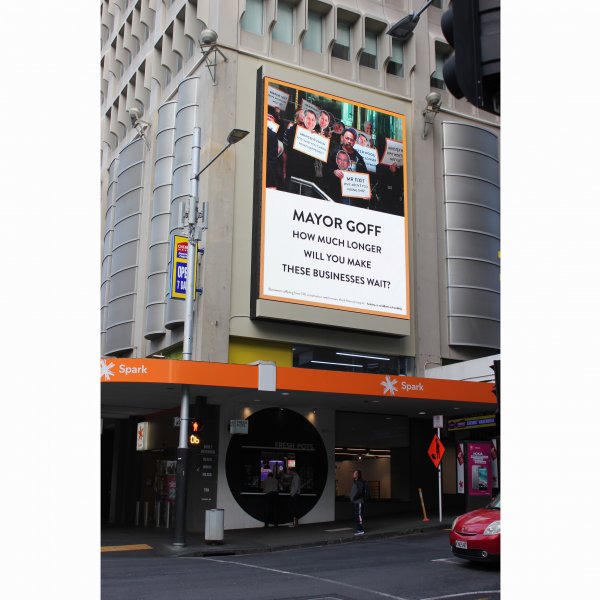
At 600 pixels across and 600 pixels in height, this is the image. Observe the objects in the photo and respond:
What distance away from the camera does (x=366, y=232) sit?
26953mm

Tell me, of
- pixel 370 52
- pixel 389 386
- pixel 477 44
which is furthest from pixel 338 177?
pixel 477 44

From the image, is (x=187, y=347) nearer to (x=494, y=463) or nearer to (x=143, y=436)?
(x=143, y=436)

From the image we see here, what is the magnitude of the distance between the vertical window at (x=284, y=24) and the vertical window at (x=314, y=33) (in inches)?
25.9

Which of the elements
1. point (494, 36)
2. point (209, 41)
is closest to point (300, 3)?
point (209, 41)

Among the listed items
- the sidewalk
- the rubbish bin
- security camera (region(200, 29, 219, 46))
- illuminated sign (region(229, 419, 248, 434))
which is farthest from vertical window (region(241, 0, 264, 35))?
the sidewalk

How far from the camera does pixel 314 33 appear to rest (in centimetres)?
2891

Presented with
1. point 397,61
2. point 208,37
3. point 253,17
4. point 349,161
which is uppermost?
point 253,17


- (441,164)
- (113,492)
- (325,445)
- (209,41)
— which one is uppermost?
(209,41)

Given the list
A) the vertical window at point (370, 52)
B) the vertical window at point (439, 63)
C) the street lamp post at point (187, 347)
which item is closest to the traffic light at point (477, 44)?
the street lamp post at point (187, 347)

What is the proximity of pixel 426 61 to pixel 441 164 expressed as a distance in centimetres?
448

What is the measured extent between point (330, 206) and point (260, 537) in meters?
11.7

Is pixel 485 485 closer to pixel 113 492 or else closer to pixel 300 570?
pixel 300 570

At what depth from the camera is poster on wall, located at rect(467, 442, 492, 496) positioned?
21.0 meters

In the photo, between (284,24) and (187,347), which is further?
(284,24)
